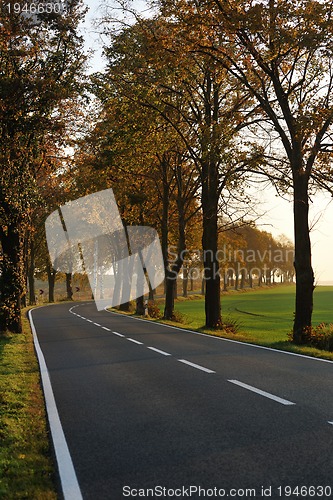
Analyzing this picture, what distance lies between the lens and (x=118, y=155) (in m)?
21.8

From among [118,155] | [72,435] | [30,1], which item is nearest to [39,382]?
[72,435]

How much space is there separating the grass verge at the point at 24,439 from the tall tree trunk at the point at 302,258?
801 cm

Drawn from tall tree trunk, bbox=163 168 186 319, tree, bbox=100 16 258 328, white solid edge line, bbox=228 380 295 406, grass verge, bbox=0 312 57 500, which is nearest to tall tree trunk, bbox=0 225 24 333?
tree, bbox=100 16 258 328

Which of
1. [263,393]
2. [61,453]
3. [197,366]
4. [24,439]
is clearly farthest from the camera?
[197,366]

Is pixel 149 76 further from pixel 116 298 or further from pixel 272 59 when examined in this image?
pixel 116 298

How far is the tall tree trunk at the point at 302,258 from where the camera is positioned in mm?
16172

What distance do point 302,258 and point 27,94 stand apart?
9.09m

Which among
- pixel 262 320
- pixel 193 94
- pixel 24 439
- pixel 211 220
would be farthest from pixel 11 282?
pixel 262 320

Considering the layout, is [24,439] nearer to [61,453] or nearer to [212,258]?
[61,453]

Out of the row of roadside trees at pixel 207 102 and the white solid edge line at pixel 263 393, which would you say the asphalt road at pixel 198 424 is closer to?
the white solid edge line at pixel 263 393

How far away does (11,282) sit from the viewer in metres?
19.2

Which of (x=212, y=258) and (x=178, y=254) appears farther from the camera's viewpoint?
(x=178, y=254)

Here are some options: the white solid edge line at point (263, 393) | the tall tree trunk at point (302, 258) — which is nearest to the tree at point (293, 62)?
the tall tree trunk at point (302, 258)

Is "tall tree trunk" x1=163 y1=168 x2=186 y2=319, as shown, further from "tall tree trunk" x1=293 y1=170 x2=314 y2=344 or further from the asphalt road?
the asphalt road
